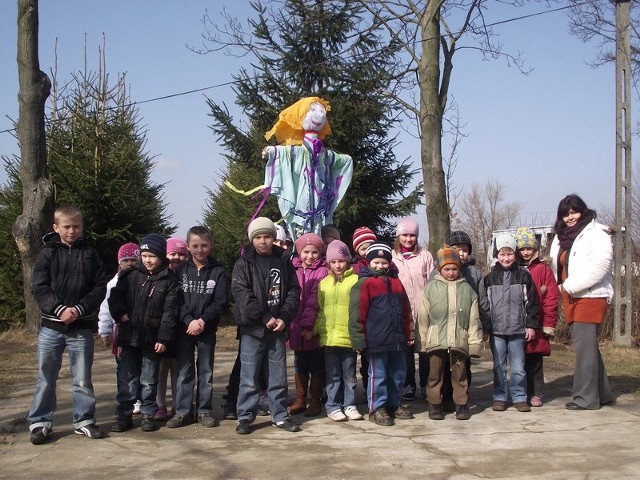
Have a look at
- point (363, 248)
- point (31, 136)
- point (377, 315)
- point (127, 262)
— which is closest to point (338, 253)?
point (377, 315)

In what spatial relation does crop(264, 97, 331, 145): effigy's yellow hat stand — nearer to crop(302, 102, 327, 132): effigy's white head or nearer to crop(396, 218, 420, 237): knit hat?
crop(302, 102, 327, 132): effigy's white head

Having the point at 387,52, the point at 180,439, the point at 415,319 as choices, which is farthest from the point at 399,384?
the point at 387,52

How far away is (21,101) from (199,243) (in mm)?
6668

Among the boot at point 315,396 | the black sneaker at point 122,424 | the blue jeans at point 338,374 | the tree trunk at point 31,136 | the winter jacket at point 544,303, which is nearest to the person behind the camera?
Answer: the black sneaker at point 122,424

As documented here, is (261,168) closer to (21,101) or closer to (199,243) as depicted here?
(21,101)

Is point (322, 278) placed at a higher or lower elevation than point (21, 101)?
lower

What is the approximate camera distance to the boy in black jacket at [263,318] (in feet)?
18.7

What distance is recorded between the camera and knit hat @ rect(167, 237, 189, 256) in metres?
6.47

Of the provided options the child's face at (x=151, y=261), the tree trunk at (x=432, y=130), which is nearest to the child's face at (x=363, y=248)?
the child's face at (x=151, y=261)

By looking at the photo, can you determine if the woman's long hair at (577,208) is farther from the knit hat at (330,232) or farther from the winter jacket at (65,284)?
the winter jacket at (65,284)

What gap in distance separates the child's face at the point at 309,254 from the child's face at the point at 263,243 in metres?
0.53

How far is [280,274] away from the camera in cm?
584

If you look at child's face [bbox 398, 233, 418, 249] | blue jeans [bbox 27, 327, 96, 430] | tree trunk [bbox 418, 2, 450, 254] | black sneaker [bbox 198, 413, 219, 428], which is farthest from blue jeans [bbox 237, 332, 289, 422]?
tree trunk [bbox 418, 2, 450, 254]

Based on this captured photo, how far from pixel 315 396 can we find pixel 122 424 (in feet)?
5.34
